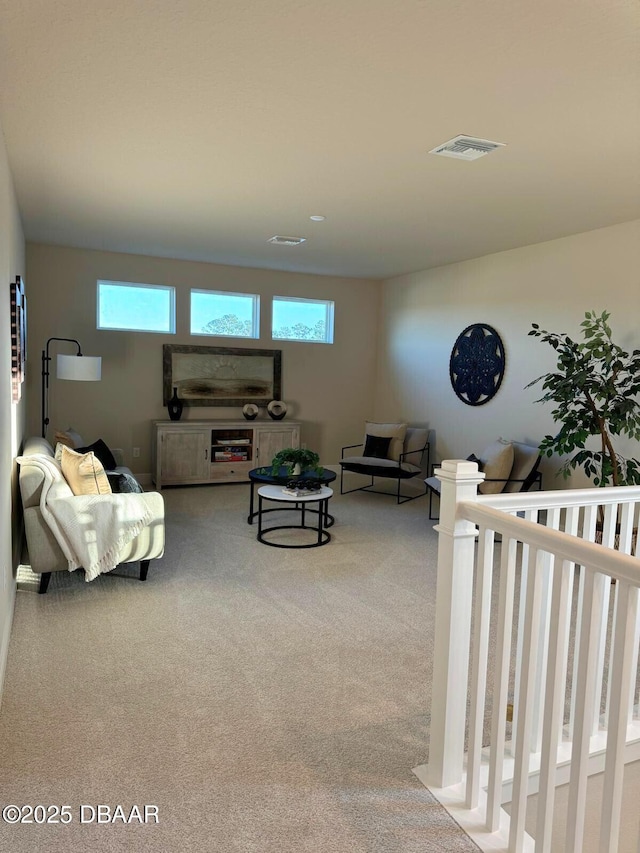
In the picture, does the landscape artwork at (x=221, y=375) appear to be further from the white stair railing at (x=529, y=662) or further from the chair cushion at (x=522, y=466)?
the white stair railing at (x=529, y=662)

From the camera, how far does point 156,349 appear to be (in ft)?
23.2

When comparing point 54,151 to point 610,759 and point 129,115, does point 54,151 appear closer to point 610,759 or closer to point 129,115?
point 129,115

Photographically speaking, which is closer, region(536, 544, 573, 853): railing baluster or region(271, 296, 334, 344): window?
region(536, 544, 573, 853): railing baluster

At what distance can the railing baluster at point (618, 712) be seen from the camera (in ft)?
4.45

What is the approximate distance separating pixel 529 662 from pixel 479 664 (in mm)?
225

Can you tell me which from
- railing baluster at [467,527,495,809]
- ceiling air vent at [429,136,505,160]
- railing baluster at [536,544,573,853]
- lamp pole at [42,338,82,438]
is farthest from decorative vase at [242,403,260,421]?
railing baluster at [536,544,573,853]

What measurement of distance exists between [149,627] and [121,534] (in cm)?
66

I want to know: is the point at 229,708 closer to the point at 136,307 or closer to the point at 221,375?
the point at 221,375

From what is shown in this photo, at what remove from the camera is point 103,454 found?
5.32m

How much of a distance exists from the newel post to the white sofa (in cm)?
227

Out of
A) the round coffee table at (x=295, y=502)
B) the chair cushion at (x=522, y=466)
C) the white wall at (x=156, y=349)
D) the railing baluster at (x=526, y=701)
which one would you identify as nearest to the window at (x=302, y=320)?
the white wall at (x=156, y=349)

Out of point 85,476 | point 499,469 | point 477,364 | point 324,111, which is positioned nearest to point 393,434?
point 477,364

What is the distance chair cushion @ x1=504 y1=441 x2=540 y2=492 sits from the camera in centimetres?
523

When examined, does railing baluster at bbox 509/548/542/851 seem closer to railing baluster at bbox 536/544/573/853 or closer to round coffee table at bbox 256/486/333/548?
railing baluster at bbox 536/544/573/853
